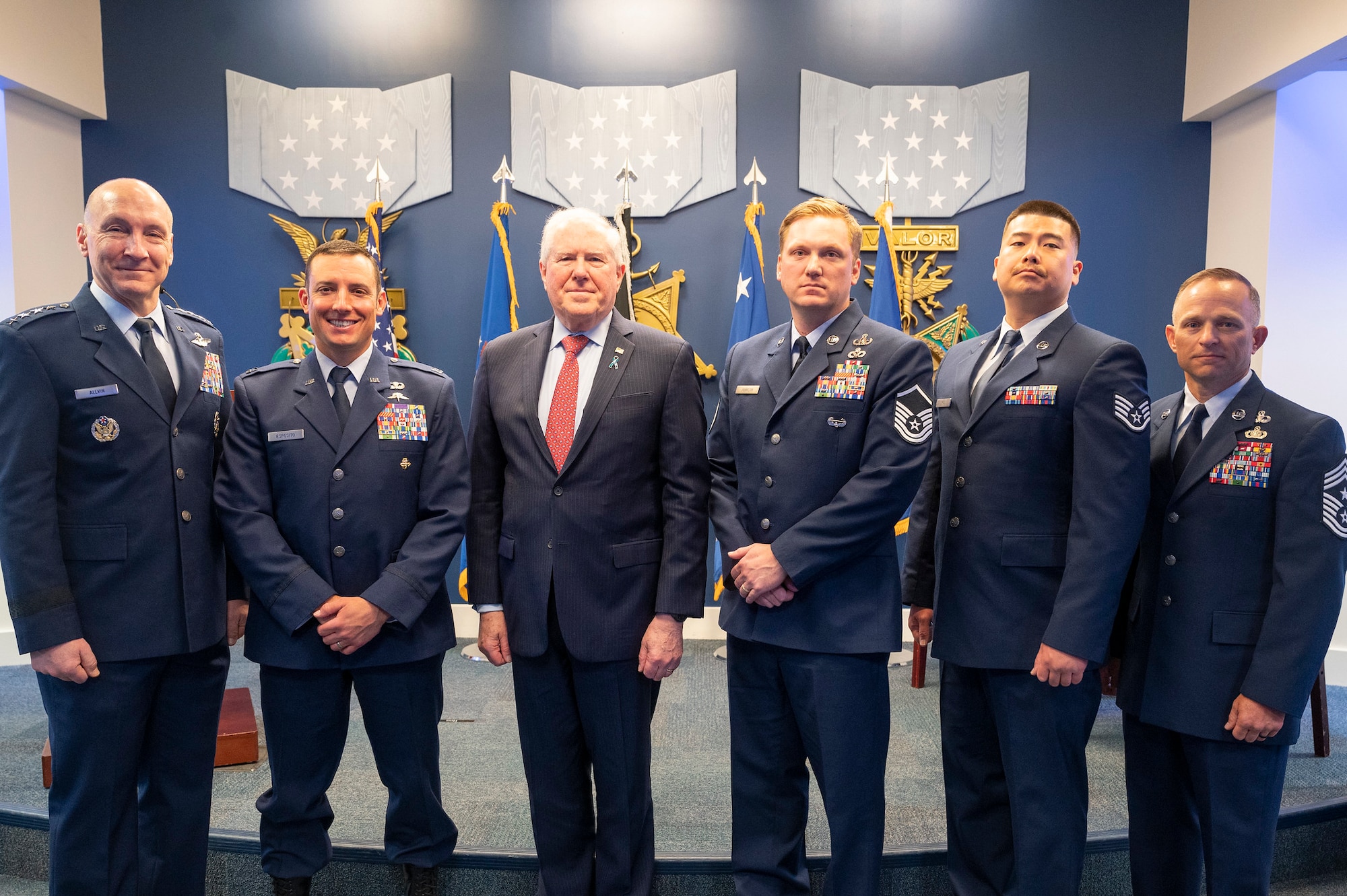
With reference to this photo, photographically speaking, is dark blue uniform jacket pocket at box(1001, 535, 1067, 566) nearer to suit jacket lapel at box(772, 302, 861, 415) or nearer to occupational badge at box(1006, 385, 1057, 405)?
occupational badge at box(1006, 385, 1057, 405)

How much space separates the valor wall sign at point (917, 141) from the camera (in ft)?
15.2

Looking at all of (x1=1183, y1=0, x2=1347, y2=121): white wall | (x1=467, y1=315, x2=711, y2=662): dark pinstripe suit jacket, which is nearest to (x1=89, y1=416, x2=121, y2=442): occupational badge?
(x1=467, y1=315, x2=711, y2=662): dark pinstripe suit jacket

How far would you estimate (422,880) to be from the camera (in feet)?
7.08

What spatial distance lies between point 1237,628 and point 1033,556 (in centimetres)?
44

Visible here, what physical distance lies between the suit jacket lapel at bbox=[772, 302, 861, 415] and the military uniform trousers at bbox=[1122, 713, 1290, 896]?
1.06 metres

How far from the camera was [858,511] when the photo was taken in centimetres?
188

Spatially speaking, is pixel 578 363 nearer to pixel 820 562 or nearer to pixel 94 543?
pixel 820 562

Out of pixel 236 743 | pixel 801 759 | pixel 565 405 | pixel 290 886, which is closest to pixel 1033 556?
pixel 801 759

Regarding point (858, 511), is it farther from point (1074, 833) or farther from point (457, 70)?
point (457, 70)

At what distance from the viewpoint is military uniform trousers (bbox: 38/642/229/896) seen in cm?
192

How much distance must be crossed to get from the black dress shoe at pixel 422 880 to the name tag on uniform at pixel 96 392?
130 cm

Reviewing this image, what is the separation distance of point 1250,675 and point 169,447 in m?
2.38

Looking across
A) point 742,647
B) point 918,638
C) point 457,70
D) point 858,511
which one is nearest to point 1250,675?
point 918,638

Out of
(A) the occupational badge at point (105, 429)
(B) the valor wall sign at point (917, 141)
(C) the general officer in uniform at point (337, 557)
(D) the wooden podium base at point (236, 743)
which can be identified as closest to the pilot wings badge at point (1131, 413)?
(C) the general officer in uniform at point (337, 557)
